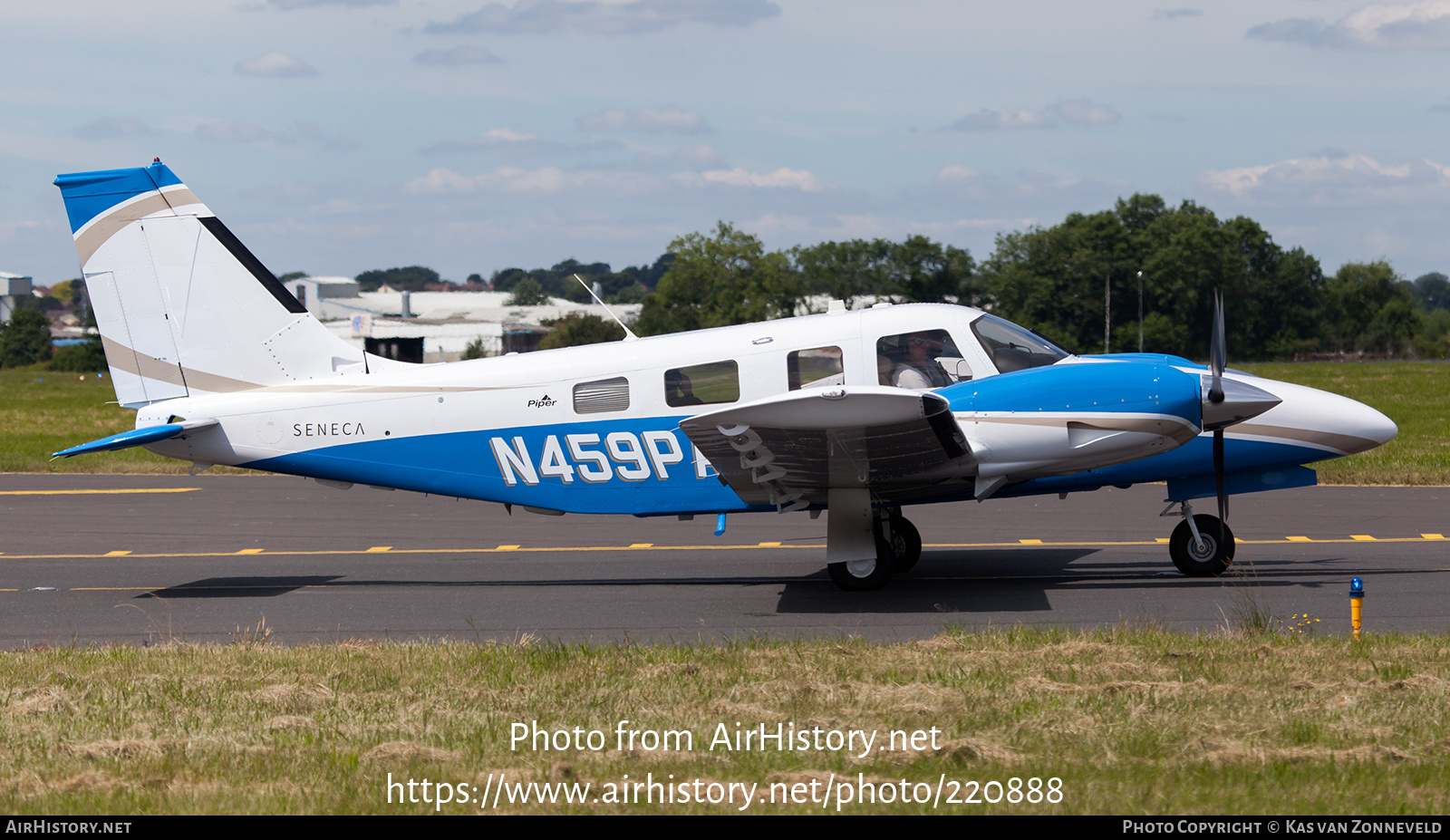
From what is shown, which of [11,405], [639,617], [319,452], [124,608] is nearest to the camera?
[639,617]

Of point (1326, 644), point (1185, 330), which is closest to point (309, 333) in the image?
point (1326, 644)

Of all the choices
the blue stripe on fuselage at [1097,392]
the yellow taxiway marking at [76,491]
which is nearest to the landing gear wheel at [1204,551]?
the blue stripe on fuselage at [1097,392]

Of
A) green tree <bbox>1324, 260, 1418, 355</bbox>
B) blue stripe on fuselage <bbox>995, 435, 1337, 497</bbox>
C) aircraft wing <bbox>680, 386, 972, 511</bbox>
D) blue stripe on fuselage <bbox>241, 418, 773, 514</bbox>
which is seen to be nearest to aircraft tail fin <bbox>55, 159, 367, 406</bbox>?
blue stripe on fuselage <bbox>241, 418, 773, 514</bbox>

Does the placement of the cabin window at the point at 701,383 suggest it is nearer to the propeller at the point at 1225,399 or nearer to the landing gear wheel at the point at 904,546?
the landing gear wheel at the point at 904,546

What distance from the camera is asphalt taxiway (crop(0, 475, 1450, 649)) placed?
395 inches

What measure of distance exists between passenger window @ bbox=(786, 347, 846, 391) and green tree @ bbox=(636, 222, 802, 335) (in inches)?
2920

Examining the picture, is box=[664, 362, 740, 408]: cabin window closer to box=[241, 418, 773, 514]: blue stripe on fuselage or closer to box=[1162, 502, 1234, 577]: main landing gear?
box=[241, 418, 773, 514]: blue stripe on fuselage

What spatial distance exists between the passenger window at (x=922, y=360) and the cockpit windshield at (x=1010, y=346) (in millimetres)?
288

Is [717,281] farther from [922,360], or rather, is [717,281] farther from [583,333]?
[922,360]

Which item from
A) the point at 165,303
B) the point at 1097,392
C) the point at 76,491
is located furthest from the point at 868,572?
the point at 76,491

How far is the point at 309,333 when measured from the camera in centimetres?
1231
